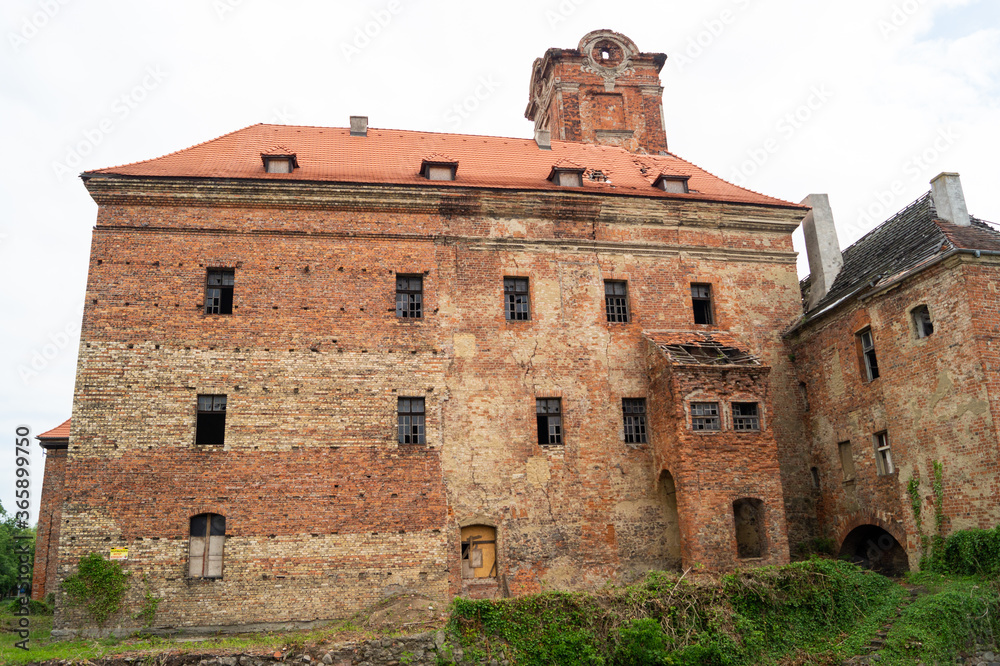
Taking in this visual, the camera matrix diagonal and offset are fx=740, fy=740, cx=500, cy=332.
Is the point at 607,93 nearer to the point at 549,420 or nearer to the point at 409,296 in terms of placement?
the point at 409,296

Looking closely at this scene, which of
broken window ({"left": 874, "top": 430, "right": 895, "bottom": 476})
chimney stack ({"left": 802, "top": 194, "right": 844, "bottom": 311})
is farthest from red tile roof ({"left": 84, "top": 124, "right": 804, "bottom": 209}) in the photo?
broken window ({"left": 874, "top": 430, "right": 895, "bottom": 476})

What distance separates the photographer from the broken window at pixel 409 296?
1942 centimetres

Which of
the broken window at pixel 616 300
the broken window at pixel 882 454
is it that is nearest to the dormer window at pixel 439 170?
the broken window at pixel 616 300

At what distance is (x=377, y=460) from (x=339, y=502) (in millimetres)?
1315

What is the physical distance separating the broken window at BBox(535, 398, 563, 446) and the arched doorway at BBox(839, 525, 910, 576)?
25.5 feet

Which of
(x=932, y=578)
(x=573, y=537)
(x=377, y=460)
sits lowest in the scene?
(x=932, y=578)

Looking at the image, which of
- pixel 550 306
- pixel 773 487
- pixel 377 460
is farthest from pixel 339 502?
pixel 773 487

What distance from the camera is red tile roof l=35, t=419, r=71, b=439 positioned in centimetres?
2383

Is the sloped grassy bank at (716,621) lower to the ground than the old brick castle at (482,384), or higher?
lower

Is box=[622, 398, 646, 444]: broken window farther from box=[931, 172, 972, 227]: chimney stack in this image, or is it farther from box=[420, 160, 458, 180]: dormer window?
box=[931, 172, 972, 227]: chimney stack

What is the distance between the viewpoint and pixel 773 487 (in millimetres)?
17984

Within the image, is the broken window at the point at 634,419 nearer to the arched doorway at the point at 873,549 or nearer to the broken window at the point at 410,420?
the broken window at the point at 410,420

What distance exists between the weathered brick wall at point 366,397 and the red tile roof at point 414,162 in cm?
108

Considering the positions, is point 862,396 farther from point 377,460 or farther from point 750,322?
point 377,460
